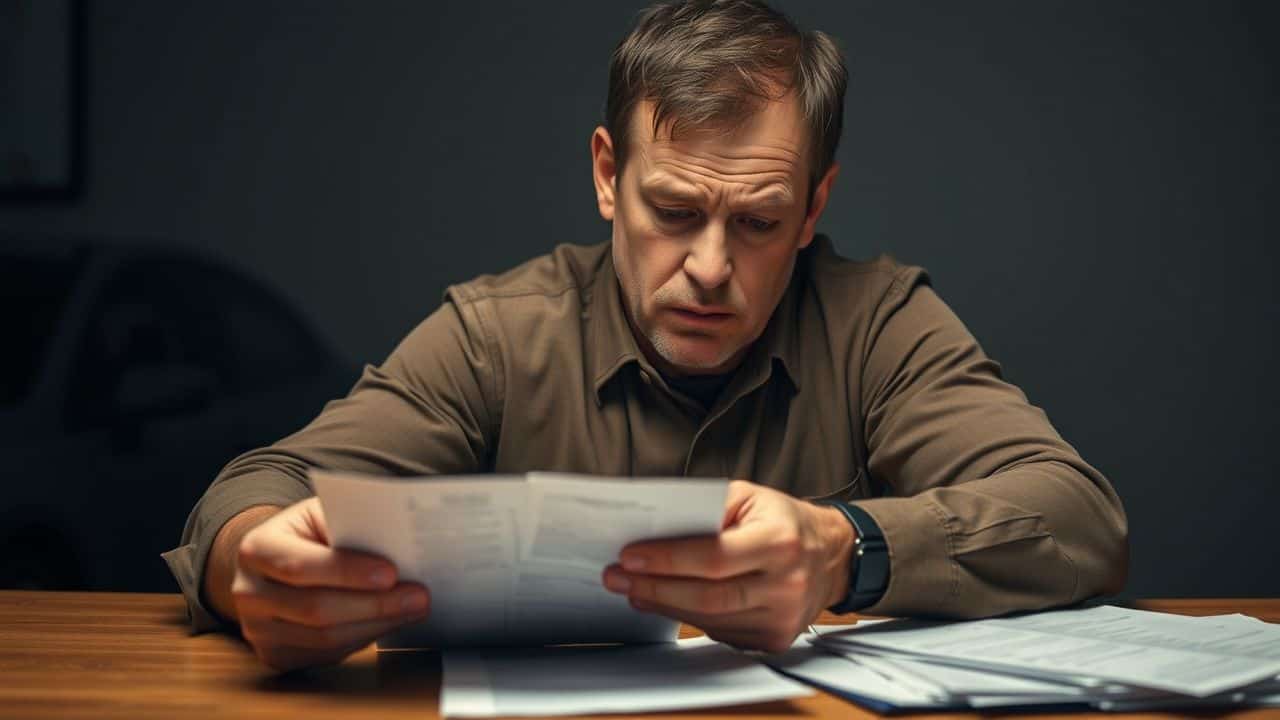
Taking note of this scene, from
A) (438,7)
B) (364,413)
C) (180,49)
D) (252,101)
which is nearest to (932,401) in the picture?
(364,413)

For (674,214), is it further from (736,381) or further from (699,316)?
(736,381)

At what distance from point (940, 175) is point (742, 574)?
5.55 feet

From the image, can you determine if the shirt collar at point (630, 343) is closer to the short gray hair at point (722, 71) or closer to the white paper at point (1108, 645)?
the short gray hair at point (722, 71)

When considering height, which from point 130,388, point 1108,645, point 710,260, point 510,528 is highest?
point 710,260

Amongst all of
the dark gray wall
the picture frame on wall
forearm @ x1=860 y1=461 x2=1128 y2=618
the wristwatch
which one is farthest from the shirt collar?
the picture frame on wall

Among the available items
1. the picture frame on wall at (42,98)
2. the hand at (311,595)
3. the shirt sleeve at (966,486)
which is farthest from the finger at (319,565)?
the picture frame on wall at (42,98)

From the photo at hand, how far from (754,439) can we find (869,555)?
0.57m

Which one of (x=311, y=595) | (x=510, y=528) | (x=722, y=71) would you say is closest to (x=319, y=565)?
(x=311, y=595)

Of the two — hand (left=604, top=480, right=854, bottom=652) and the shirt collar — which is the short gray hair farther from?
hand (left=604, top=480, right=854, bottom=652)

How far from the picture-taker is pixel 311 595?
90 cm

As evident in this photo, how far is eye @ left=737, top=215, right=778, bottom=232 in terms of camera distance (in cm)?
154

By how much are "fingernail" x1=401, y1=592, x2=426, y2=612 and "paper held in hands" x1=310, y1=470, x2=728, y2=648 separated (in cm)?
1

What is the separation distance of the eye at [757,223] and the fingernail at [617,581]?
0.73 metres

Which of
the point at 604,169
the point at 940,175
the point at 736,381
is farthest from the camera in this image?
the point at 940,175
